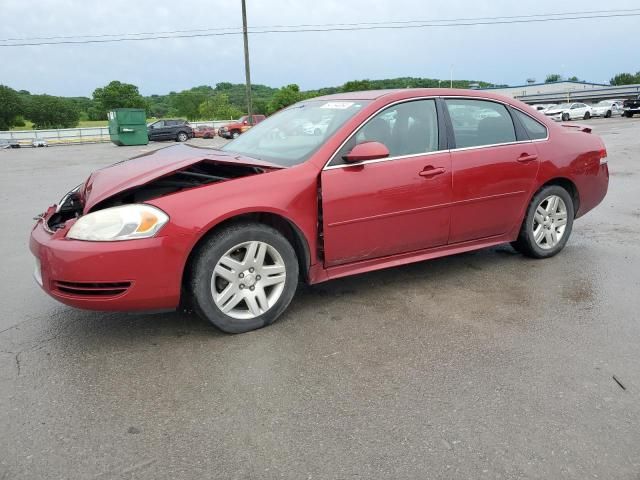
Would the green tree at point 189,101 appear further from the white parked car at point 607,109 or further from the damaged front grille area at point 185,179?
the damaged front grille area at point 185,179

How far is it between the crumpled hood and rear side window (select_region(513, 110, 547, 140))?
2444mm

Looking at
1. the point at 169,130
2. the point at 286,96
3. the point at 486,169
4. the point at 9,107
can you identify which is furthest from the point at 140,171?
the point at 9,107

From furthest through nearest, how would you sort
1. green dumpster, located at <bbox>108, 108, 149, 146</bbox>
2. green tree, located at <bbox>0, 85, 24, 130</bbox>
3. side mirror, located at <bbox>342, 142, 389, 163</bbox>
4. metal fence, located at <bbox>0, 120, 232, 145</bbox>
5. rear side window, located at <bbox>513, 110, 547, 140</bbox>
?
1. green tree, located at <bbox>0, 85, 24, 130</bbox>
2. metal fence, located at <bbox>0, 120, 232, 145</bbox>
3. green dumpster, located at <bbox>108, 108, 149, 146</bbox>
4. rear side window, located at <bbox>513, 110, 547, 140</bbox>
5. side mirror, located at <bbox>342, 142, 389, 163</bbox>

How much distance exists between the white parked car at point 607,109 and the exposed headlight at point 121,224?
45.0m

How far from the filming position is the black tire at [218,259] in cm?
333

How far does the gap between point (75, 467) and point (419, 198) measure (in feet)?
9.32

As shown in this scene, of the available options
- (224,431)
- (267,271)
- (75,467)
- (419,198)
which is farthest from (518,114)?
(75,467)

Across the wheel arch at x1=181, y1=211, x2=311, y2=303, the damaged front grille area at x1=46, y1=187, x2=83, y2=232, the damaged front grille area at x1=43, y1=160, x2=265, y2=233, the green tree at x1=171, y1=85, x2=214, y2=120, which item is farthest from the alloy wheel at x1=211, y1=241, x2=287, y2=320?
the green tree at x1=171, y1=85, x2=214, y2=120

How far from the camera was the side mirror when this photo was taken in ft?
12.1

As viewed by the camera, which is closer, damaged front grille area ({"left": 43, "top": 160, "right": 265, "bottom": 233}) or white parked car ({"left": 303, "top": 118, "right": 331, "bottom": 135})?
damaged front grille area ({"left": 43, "top": 160, "right": 265, "bottom": 233})

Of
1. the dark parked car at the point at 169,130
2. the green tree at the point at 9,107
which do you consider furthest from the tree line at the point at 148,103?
the dark parked car at the point at 169,130

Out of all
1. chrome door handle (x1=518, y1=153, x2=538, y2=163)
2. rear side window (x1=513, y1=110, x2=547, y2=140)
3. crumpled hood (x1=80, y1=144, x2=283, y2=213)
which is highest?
rear side window (x1=513, y1=110, x2=547, y2=140)

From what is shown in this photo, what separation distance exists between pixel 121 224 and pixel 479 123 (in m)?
3.00

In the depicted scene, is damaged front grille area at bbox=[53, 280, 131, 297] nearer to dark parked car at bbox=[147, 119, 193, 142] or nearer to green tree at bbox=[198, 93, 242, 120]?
dark parked car at bbox=[147, 119, 193, 142]
